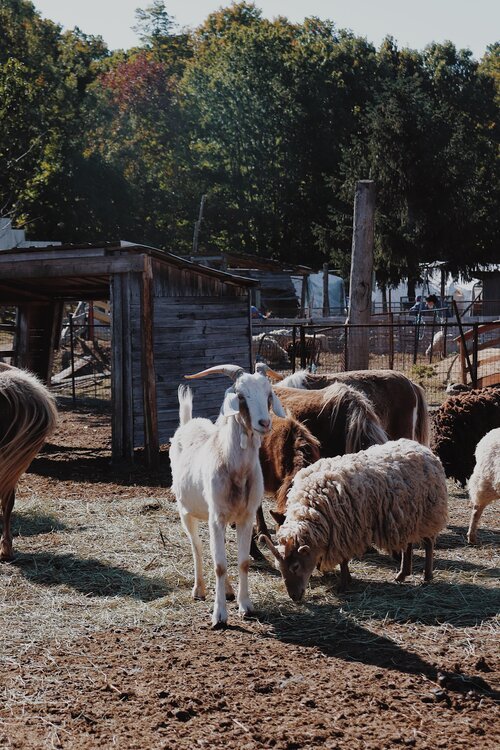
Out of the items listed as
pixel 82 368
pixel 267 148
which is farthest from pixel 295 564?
pixel 267 148

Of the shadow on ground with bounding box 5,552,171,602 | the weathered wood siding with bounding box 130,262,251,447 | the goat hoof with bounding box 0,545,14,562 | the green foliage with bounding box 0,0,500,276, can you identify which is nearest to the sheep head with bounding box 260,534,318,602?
the shadow on ground with bounding box 5,552,171,602

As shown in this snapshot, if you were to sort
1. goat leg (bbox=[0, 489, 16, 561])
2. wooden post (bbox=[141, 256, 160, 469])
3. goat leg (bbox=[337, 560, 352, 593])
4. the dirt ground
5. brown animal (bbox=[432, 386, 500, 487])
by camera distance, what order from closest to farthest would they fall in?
the dirt ground → goat leg (bbox=[337, 560, 352, 593]) → goat leg (bbox=[0, 489, 16, 561]) → brown animal (bbox=[432, 386, 500, 487]) → wooden post (bbox=[141, 256, 160, 469])

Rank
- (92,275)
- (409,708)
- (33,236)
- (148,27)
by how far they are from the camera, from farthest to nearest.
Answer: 1. (148,27)
2. (33,236)
3. (92,275)
4. (409,708)

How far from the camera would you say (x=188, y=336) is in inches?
452

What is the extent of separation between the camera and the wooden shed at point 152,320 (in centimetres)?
1072

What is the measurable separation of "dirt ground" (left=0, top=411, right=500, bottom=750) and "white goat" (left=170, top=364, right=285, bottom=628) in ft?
0.86

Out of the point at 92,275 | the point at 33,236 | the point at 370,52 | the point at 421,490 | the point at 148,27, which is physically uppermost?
the point at 148,27

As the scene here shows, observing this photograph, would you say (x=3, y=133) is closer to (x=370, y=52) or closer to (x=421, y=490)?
(x=370, y=52)

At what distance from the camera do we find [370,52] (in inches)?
1694

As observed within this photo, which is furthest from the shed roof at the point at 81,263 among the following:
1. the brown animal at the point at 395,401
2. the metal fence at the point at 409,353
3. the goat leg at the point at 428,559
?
the goat leg at the point at 428,559

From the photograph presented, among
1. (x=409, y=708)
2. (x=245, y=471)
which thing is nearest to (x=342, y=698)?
(x=409, y=708)

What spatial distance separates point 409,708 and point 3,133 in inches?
1191

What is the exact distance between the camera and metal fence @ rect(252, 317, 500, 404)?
14578 millimetres

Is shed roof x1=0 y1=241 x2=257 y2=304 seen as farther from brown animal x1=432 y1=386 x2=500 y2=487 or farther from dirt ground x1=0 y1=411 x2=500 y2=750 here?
dirt ground x1=0 y1=411 x2=500 y2=750
